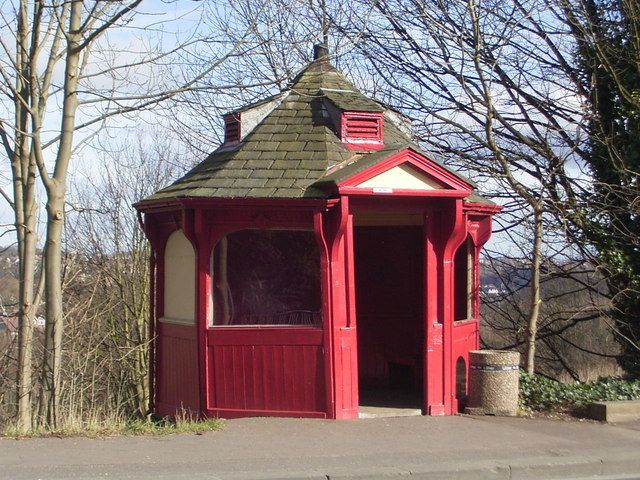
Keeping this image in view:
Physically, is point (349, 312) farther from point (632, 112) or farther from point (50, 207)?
point (632, 112)

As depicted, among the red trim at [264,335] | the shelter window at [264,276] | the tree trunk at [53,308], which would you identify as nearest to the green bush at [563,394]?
the red trim at [264,335]

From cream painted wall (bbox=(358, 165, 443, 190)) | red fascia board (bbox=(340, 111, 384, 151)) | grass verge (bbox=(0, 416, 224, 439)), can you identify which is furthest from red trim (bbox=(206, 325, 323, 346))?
red fascia board (bbox=(340, 111, 384, 151))

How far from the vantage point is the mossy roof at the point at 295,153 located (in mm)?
9703

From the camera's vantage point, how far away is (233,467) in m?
7.21

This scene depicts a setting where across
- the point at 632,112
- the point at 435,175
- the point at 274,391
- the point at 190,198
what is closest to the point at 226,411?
the point at 274,391

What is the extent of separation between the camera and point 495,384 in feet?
33.3

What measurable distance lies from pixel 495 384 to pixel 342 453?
2.97 metres

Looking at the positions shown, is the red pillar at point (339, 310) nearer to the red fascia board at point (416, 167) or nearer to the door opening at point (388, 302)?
the red fascia board at point (416, 167)

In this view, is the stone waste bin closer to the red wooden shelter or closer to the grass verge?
the red wooden shelter

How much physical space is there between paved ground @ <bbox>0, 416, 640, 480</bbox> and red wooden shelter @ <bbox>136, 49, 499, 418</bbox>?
59 centimetres

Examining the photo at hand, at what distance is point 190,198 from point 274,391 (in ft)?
7.73

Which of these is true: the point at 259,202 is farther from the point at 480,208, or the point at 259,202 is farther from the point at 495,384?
the point at 495,384

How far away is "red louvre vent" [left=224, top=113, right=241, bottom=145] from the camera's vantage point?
36.1 feet

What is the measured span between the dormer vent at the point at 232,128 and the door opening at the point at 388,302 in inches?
95.0
